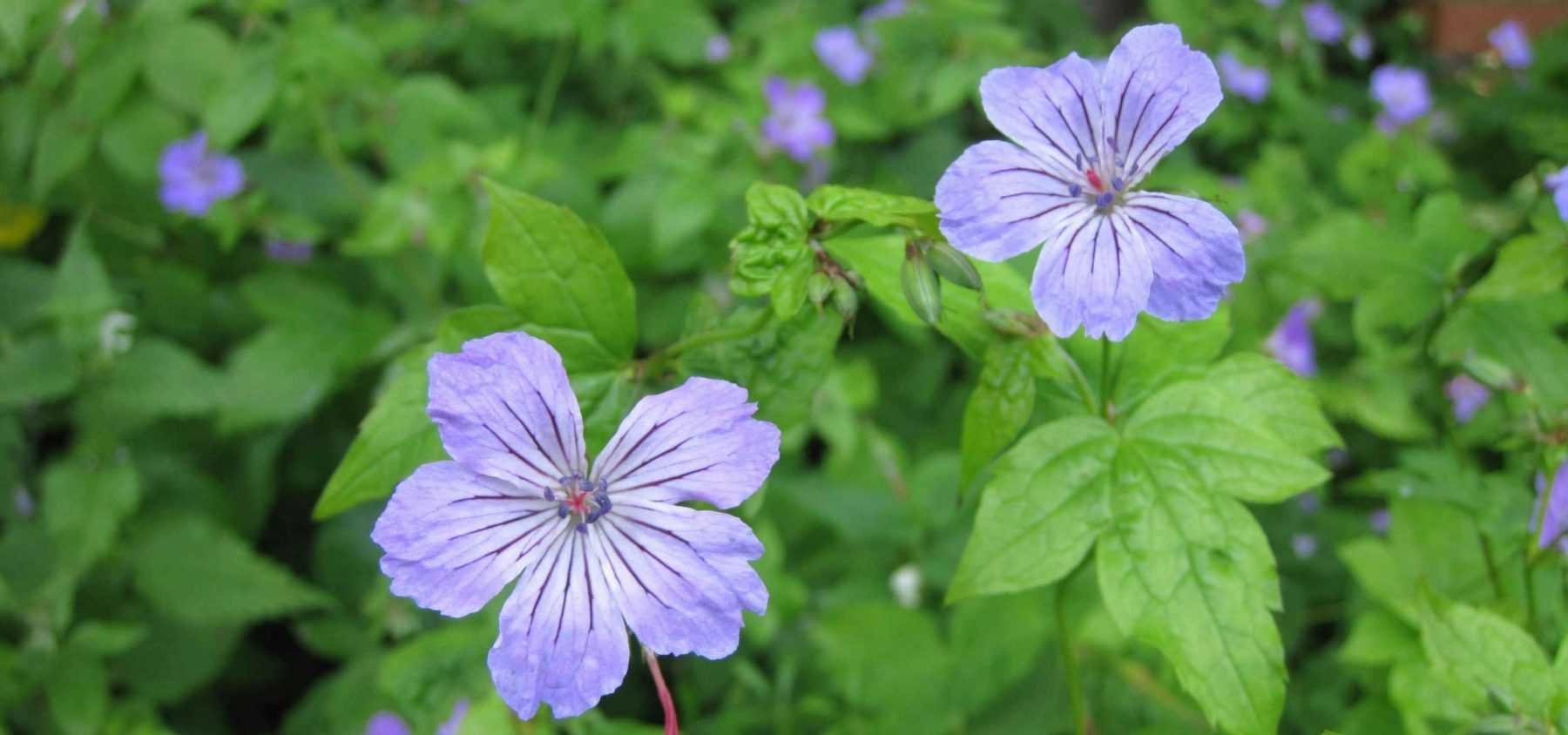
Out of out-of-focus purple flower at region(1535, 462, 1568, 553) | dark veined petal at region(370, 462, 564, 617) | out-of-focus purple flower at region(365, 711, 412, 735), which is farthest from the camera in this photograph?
out-of-focus purple flower at region(365, 711, 412, 735)

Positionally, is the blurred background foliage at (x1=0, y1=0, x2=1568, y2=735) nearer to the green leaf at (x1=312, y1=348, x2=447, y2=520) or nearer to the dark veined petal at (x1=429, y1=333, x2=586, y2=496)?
the green leaf at (x1=312, y1=348, x2=447, y2=520)

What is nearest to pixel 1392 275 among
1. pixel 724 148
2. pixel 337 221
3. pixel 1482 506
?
pixel 1482 506

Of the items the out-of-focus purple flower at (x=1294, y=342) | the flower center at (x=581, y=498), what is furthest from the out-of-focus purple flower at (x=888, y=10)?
the flower center at (x=581, y=498)

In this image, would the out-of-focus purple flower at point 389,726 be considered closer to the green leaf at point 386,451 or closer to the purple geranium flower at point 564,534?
the green leaf at point 386,451

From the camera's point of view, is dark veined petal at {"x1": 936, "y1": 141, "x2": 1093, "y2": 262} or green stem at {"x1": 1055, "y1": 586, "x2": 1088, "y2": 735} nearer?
dark veined petal at {"x1": 936, "y1": 141, "x2": 1093, "y2": 262}

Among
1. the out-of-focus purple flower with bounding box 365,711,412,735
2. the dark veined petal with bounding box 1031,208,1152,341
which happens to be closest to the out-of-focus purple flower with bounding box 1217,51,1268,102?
the dark veined petal with bounding box 1031,208,1152,341

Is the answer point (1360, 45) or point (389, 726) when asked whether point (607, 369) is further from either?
point (1360, 45)

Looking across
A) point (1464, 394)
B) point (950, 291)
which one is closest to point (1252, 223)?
point (1464, 394)
